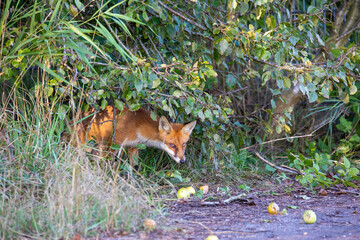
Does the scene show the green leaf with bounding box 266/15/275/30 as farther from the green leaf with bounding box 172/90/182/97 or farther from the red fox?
the red fox

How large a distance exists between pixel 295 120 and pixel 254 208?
148 inches

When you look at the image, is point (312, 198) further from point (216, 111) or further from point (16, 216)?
point (16, 216)

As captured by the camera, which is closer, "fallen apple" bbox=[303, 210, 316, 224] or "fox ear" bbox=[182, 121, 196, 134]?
"fallen apple" bbox=[303, 210, 316, 224]

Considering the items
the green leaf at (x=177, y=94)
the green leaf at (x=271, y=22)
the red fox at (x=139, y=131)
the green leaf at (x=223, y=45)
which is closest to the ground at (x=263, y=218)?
the green leaf at (x=177, y=94)

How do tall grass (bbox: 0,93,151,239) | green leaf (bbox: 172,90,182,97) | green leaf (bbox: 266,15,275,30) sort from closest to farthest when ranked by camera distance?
tall grass (bbox: 0,93,151,239) → green leaf (bbox: 172,90,182,97) → green leaf (bbox: 266,15,275,30)

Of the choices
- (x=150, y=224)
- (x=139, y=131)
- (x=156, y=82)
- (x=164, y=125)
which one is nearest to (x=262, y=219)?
(x=150, y=224)

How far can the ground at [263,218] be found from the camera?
316 cm

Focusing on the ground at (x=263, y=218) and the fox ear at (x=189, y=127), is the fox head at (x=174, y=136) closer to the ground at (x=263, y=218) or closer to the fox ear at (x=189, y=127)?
the fox ear at (x=189, y=127)

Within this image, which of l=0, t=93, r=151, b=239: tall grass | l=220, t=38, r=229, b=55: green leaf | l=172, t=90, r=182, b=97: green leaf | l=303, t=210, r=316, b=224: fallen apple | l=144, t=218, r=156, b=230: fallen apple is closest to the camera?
l=0, t=93, r=151, b=239: tall grass

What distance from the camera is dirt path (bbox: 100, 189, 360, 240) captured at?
3.16 m

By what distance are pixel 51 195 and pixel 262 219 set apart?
179 cm

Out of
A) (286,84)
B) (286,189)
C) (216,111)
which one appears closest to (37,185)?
(216,111)

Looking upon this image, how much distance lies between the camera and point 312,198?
4.86 meters

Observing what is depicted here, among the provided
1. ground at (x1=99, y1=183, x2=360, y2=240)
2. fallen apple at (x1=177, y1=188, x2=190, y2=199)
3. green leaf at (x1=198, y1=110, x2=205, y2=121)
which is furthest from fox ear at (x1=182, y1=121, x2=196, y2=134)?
fallen apple at (x1=177, y1=188, x2=190, y2=199)
